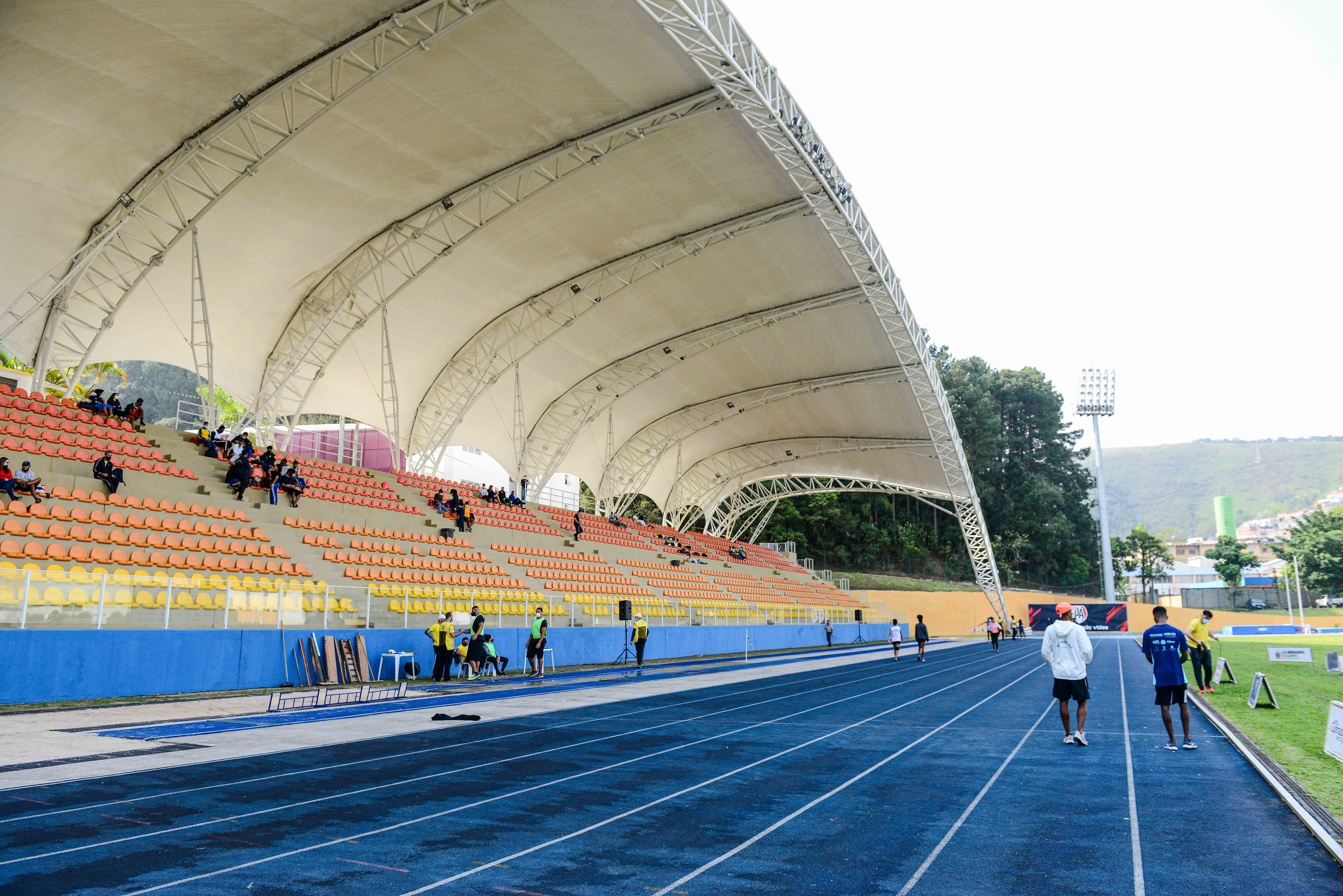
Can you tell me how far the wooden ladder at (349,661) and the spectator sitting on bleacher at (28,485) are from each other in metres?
5.86

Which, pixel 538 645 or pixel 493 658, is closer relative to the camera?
pixel 493 658

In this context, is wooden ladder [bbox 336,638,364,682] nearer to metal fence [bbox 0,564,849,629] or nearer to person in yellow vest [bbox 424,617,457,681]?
metal fence [bbox 0,564,849,629]

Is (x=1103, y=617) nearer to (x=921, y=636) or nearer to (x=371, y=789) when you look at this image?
(x=921, y=636)

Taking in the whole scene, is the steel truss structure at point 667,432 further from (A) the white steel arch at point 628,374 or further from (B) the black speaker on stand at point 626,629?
(B) the black speaker on stand at point 626,629

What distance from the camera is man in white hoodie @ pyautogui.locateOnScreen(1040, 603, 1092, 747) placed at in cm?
966

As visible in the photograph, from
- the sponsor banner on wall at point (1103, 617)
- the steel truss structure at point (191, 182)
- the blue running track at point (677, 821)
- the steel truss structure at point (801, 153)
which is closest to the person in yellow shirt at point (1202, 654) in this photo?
the blue running track at point (677, 821)

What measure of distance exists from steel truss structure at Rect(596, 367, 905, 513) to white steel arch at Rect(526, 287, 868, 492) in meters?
4.38

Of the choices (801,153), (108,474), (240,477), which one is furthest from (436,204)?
(108,474)

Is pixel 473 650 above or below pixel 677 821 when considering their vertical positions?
above

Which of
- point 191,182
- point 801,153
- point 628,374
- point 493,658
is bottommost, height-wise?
point 493,658

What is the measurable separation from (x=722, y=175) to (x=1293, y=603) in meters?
80.4

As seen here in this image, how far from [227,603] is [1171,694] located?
47.5ft

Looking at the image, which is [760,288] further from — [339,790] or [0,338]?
[339,790]

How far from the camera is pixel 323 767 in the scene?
26.4 feet
